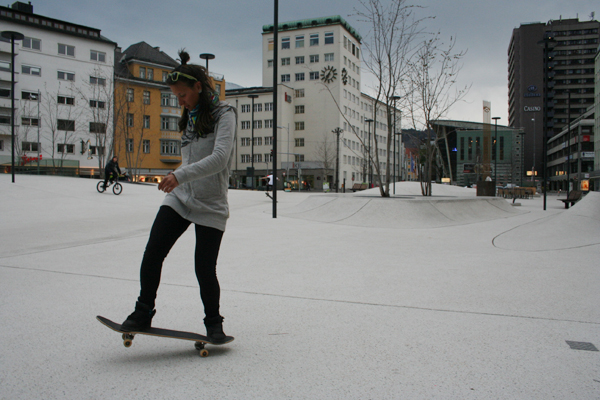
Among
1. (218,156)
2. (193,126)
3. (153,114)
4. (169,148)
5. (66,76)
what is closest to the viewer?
(218,156)

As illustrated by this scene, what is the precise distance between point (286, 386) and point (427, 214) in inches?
426

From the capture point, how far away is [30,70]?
2066 inches

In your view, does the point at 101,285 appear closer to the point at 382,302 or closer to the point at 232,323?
the point at 232,323

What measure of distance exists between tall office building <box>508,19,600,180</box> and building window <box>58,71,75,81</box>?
90.3m

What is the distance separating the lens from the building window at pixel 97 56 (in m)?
57.5

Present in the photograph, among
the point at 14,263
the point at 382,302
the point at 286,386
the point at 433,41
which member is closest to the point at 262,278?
the point at 382,302

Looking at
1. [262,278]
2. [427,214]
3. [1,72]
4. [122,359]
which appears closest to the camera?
[122,359]

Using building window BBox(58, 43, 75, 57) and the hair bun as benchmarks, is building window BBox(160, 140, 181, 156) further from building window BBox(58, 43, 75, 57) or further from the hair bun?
the hair bun

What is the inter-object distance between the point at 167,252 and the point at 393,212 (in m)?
10.3

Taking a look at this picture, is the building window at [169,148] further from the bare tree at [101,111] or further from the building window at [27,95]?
the building window at [27,95]

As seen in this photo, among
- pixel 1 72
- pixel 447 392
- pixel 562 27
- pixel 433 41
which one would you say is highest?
pixel 562 27

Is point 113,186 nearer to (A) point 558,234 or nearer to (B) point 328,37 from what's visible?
(A) point 558,234

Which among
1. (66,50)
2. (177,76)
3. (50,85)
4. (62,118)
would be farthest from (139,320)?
(66,50)

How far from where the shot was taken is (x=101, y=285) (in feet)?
15.3
